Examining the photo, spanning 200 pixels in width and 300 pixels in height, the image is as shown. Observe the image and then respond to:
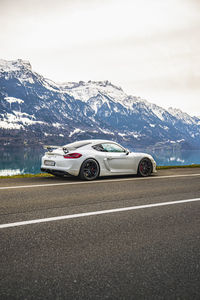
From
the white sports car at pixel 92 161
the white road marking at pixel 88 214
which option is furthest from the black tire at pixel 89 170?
the white road marking at pixel 88 214

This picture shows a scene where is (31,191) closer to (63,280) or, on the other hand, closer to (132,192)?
(132,192)

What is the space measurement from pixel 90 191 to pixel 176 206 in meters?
2.53

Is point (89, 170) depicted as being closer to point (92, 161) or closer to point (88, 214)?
point (92, 161)

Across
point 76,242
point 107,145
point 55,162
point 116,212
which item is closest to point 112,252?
point 76,242

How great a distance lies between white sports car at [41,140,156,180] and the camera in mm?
10406

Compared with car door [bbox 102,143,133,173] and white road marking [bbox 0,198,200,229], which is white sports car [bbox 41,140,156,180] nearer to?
car door [bbox 102,143,133,173]

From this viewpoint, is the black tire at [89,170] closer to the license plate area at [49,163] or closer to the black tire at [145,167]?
the license plate area at [49,163]

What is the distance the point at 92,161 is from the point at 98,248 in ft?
22.7

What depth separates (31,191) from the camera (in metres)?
7.87

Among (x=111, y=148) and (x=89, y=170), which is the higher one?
(x=111, y=148)

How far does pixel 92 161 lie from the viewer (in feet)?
35.0

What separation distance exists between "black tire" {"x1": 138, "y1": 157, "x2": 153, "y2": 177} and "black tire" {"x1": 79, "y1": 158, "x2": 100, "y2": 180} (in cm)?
212

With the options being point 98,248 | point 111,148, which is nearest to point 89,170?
point 111,148

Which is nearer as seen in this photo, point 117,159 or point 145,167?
point 117,159
